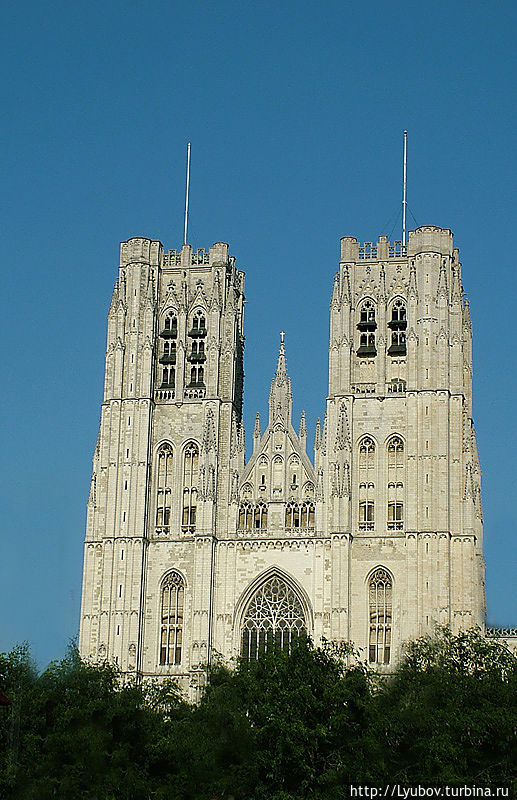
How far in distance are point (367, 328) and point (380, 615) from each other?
602 inches

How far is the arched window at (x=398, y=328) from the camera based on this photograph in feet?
298

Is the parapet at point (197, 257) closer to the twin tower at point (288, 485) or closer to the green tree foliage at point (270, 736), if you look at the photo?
the twin tower at point (288, 485)

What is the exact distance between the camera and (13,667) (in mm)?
75500

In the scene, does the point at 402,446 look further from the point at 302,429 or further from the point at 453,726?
the point at 453,726

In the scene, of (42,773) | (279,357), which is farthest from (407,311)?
(42,773)

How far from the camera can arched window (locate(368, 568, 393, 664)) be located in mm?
86188

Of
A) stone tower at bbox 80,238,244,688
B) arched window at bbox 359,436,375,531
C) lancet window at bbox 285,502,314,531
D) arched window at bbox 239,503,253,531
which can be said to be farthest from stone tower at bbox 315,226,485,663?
stone tower at bbox 80,238,244,688

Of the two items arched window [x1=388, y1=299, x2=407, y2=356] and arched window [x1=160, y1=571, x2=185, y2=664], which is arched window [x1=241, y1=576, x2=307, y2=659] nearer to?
arched window [x1=160, y1=571, x2=185, y2=664]

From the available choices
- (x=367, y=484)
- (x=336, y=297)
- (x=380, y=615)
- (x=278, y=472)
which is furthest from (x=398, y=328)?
(x=380, y=615)

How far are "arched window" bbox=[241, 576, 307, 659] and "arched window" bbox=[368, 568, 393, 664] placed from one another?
11.6 feet

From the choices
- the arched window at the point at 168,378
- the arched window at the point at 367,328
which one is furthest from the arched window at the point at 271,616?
the arched window at the point at 367,328

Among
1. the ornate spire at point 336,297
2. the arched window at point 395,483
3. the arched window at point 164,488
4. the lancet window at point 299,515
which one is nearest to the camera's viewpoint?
the arched window at point 395,483

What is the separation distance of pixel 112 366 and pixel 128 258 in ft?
20.4

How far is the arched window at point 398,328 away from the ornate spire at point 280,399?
5577 millimetres
